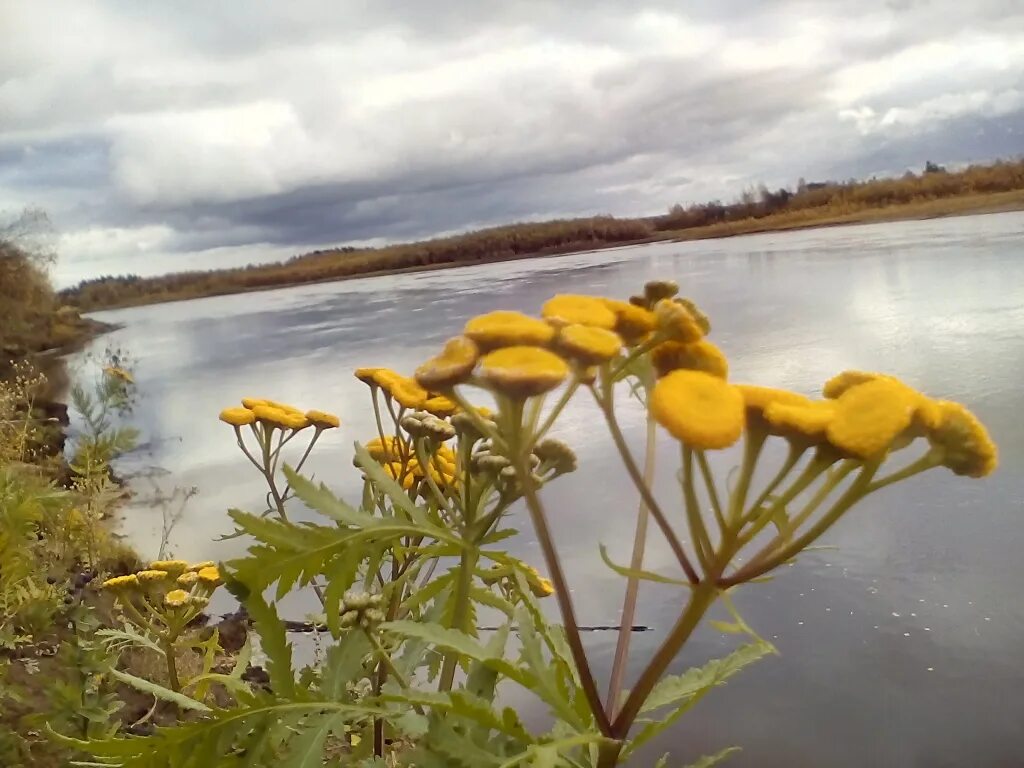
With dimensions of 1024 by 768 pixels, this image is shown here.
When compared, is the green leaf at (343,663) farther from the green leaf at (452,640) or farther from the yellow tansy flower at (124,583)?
the yellow tansy flower at (124,583)

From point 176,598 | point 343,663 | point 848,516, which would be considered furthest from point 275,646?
point 848,516

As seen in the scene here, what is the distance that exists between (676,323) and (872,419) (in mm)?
83

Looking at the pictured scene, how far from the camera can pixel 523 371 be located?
1.06 ft

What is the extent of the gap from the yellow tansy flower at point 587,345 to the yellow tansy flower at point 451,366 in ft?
0.13

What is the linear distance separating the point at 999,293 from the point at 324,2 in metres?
1.10

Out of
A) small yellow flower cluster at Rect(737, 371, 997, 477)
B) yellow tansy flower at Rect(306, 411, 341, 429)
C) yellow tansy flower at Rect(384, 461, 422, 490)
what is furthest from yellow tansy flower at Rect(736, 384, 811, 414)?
yellow tansy flower at Rect(306, 411, 341, 429)

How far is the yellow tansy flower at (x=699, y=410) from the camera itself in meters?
0.29

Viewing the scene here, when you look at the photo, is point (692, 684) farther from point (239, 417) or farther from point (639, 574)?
point (239, 417)

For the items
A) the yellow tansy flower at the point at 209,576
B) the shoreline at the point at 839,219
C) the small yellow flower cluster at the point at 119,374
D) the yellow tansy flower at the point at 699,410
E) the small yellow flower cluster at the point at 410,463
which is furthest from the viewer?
the small yellow flower cluster at the point at 119,374

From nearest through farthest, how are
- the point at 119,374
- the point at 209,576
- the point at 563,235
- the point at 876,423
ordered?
the point at 876,423
the point at 209,576
the point at 563,235
the point at 119,374

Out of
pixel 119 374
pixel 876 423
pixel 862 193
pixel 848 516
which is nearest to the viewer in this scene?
pixel 876 423

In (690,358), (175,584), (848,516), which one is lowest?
(848,516)

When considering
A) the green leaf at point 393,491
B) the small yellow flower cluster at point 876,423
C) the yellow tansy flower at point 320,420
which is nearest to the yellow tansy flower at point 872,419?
the small yellow flower cluster at point 876,423

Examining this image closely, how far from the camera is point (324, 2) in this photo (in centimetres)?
134
